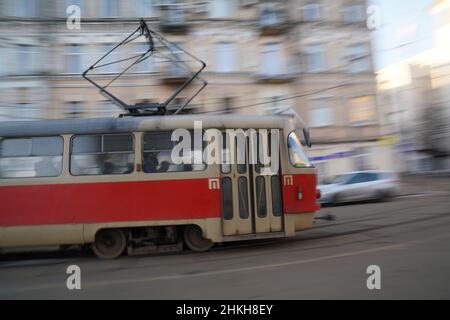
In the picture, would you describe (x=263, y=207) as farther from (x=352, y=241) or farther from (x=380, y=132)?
(x=380, y=132)

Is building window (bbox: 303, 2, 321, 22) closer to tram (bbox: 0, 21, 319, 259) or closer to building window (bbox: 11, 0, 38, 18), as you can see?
building window (bbox: 11, 0, 38, 18)

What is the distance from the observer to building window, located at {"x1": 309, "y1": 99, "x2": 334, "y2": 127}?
25484 mm

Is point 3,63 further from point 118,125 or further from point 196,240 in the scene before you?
point 196,240

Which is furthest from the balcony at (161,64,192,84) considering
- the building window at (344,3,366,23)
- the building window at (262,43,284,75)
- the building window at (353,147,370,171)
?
the building window at (353,147,370,171)

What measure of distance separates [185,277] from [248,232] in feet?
6.86

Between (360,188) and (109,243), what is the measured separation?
43.2 ft

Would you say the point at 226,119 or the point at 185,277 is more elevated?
the point at 226,119

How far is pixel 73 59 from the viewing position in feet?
75.6

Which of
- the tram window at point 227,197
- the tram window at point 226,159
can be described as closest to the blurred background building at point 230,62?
the tram window at point 226,159

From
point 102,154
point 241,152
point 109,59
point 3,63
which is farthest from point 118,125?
point 3,63

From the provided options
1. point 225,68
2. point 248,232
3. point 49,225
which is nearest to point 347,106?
point 225,68

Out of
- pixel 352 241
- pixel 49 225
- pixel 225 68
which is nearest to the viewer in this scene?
pixel 49 225

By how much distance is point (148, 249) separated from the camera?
866cm

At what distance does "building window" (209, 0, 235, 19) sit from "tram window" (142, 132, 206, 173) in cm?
1761
